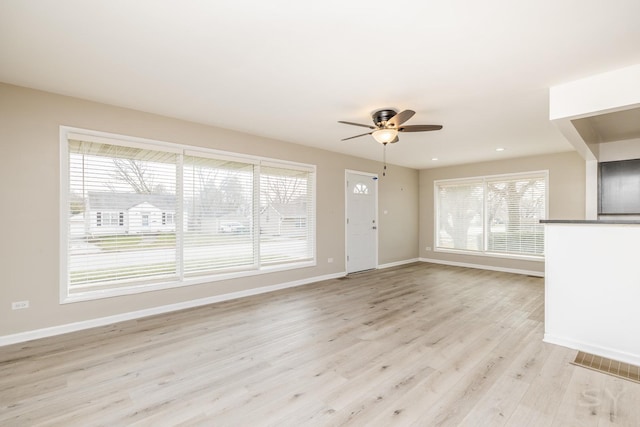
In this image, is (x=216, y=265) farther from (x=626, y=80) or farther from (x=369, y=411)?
(x=626, y=80)

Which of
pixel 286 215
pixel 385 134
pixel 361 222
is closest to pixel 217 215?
pixel 286 215

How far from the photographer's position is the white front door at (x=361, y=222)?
6289mm

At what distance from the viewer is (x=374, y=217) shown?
22.4 feet

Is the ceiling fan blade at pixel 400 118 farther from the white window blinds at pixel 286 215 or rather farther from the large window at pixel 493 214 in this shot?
the large window at pixel 493 214

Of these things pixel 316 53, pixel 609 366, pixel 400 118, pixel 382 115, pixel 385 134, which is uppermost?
pixel 316 53

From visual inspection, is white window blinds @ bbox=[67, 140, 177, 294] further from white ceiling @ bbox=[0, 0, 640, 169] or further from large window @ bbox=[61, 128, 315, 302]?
white ceiling @ bbox=[0, 0, 640, 169]

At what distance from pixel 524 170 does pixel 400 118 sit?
4.74 metres

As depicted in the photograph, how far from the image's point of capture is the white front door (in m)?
6.29

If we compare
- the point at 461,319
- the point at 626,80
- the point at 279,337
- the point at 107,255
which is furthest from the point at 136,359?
the point at 626,80

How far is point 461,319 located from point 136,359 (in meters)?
3.59

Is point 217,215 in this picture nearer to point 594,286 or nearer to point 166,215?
point 166,215

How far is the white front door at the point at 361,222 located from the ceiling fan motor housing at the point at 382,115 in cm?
262

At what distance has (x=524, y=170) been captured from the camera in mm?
6273

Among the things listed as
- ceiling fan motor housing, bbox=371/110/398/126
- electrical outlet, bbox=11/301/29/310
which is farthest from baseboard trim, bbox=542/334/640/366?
electrical outlet, bbox=11/301/29/310
